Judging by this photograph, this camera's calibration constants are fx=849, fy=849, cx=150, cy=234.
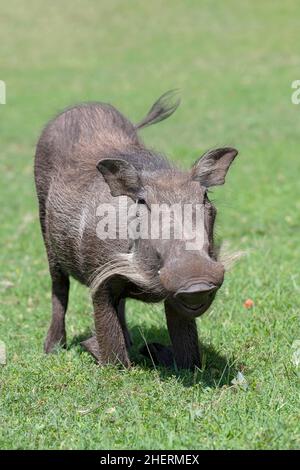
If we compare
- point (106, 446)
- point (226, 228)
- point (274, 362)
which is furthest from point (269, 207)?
point (106, 446)

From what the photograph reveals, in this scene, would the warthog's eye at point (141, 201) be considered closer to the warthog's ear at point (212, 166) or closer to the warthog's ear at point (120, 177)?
the warthog's ear at point (120, 177)

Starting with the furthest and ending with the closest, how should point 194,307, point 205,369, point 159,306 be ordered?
1. point 159,306
2. point 205,369
3. point 194,307

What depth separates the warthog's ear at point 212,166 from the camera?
4.34 metres

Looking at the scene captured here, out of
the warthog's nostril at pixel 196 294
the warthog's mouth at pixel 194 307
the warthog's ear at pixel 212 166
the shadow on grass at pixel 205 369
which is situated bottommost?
the shadow on grass at pixel 205 369

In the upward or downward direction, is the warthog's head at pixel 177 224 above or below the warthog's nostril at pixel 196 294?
above

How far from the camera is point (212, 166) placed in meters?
4.39

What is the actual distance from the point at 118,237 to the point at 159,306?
1633 millimetres

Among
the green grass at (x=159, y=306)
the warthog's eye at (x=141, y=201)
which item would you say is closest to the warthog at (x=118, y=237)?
the warthog's eye at (x=141, y=201)

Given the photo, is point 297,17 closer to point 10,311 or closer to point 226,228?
point 226,228

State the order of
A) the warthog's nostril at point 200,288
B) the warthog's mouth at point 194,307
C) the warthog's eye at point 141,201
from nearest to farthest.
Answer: the warthog's nostril at point 200,288 < the warthog's mouth at point 194,307 < the warthog's eye at point 141,201

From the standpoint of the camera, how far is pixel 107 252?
14.6 feet

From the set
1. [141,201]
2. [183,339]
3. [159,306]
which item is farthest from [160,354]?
[159,306]

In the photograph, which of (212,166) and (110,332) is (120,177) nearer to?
(212,166)
